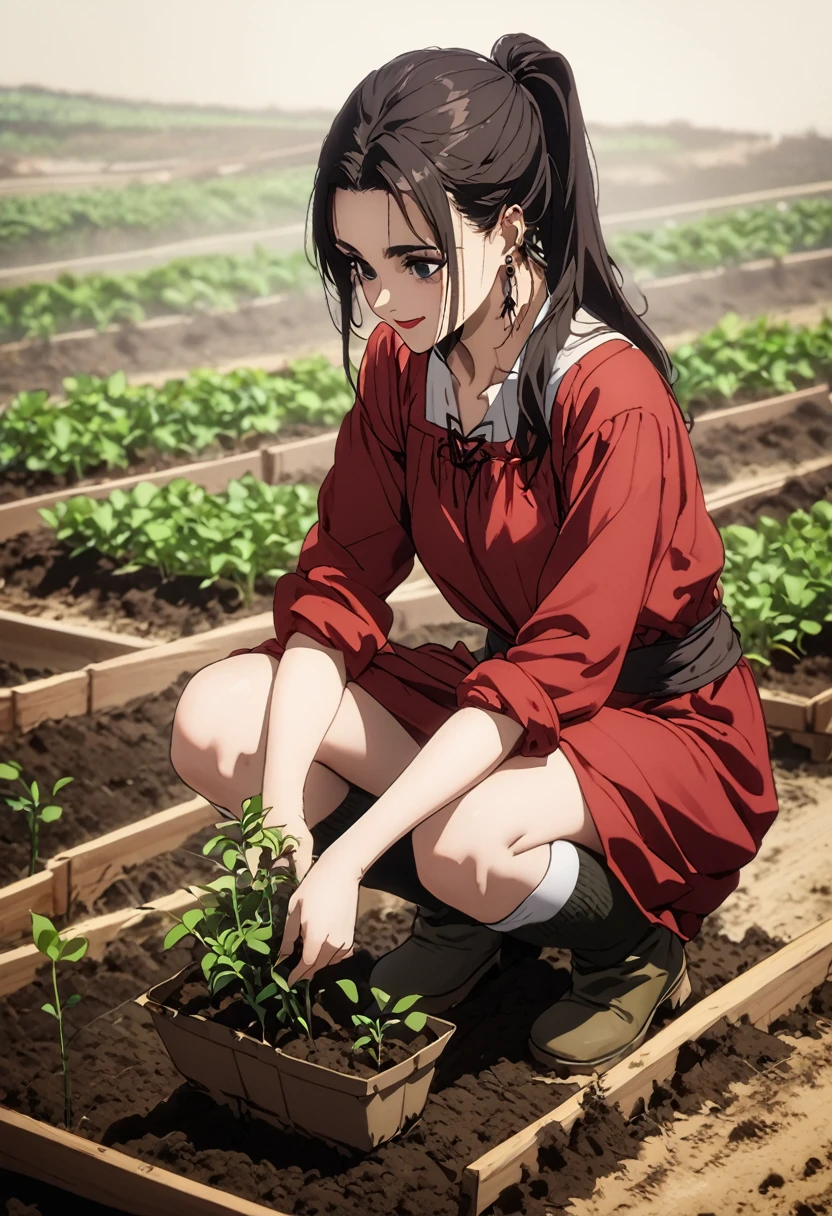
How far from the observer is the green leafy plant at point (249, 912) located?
2.06 metres

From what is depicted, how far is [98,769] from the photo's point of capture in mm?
3391

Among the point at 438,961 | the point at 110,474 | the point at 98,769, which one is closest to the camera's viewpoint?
the point at 438,961

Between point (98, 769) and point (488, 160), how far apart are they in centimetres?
194

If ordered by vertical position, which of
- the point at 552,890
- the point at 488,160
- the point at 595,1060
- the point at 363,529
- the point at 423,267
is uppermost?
the point at 488,160

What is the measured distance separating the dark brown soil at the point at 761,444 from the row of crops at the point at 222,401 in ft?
0.88

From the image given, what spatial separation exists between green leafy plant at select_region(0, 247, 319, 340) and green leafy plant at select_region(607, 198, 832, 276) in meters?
2.12

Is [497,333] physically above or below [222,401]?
above

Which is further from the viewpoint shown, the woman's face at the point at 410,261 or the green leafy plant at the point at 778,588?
the green leafy plant at the point at 778,588

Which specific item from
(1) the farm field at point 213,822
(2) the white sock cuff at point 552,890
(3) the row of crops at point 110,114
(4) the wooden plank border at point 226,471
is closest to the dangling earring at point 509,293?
(2) the white sock cuff at point 552,890

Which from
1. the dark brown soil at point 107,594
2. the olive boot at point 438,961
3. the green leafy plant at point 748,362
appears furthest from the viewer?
the green leafy plant at point 748,362

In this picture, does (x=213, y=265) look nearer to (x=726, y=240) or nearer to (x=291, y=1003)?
(x=726, y=240)

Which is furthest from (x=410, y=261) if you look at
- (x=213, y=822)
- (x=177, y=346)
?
(x=177, y=346)

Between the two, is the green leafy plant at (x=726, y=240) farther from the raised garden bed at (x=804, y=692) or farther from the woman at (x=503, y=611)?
the woman at (x=503, y=611)

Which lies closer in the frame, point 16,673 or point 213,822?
point 213,822
